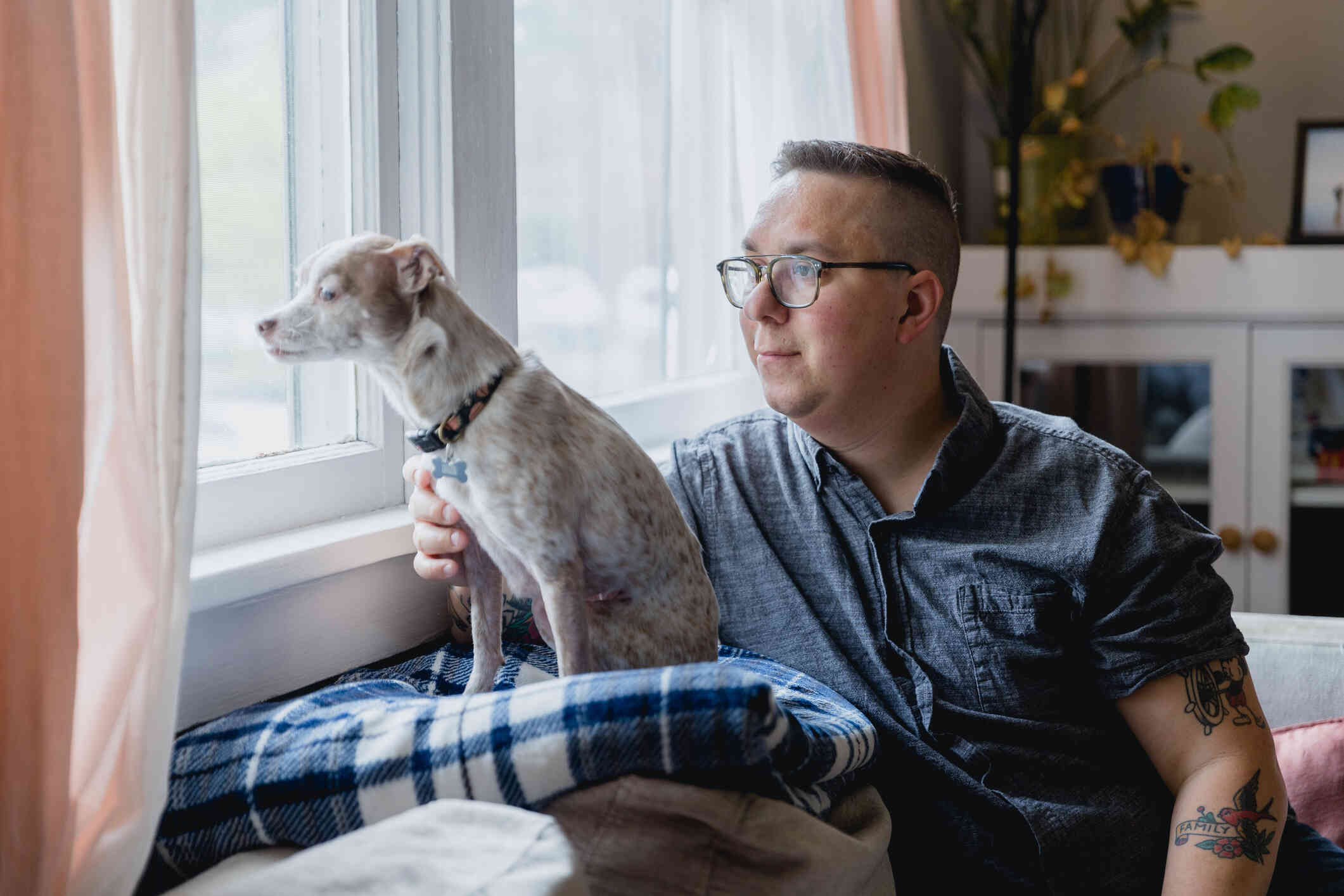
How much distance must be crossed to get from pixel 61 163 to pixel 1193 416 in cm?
283

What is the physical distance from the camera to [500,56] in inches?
55.1

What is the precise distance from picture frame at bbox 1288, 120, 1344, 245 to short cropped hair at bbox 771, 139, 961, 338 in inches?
79.8

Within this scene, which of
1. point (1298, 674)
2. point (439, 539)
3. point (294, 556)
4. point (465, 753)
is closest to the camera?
point (465, 753)

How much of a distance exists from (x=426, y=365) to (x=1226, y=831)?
92cm

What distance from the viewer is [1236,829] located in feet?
3.75

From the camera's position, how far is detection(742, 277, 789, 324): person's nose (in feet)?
4.00

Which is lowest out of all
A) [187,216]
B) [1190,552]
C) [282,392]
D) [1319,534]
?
[1319,534]

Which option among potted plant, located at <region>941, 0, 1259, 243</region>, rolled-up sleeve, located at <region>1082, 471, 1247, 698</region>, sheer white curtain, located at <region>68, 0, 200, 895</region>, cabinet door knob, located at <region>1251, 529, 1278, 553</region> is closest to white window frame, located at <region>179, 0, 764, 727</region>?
sheer white curtain, located at <region>68, 0, 200, 895</region>

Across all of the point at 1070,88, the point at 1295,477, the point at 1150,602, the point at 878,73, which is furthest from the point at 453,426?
the point at 1070,88

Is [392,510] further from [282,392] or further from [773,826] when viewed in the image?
[773,826]

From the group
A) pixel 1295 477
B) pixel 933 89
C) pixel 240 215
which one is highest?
pixel 933 89

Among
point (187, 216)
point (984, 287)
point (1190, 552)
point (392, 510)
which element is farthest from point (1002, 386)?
point (187, 216)

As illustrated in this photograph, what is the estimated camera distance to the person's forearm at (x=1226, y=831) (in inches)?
44.7

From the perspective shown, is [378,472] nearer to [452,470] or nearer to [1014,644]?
[452,470]
